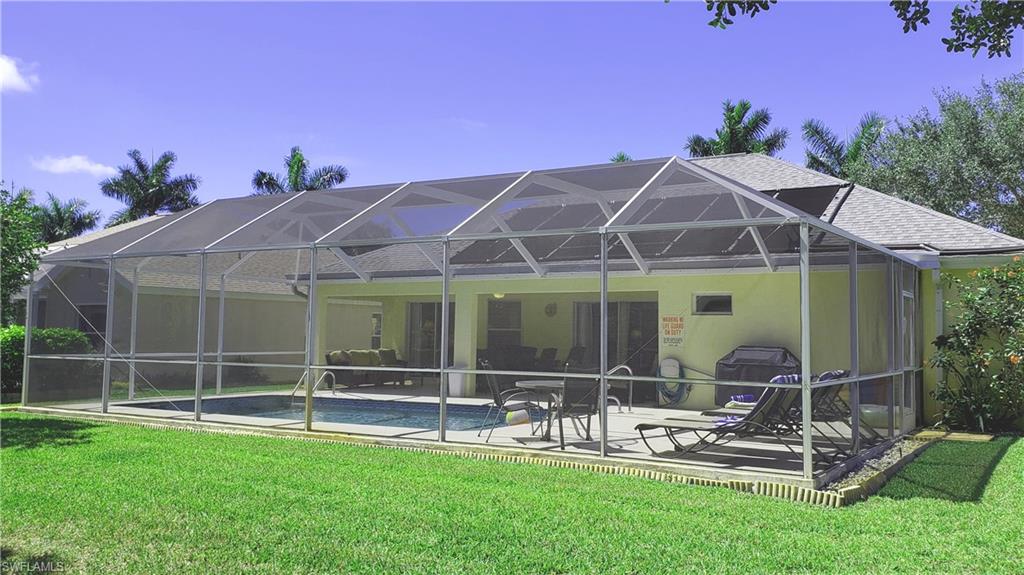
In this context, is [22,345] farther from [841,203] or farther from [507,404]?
[841,203]

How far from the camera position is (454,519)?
18.0 feet

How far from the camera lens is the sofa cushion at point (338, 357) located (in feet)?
46.1

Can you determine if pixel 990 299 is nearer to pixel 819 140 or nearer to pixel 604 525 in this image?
pixel 604 525

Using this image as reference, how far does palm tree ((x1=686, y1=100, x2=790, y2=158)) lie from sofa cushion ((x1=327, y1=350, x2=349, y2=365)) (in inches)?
827

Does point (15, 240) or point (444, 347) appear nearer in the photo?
point (444, 347)

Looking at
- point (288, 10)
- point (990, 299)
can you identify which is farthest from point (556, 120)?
point (990, 299)

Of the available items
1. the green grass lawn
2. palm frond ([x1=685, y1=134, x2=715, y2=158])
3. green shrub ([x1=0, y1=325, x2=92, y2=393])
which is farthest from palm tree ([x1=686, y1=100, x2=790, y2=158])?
the green grass lawn

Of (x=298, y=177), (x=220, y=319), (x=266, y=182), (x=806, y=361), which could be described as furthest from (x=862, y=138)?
(x=806, y=361)

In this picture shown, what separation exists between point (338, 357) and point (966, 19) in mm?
11758

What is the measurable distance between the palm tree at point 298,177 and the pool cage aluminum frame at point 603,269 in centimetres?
2226

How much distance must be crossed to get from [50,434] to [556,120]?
12124 mm

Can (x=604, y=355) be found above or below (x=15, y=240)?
below

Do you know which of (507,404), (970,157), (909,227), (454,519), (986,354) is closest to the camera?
(454,519)

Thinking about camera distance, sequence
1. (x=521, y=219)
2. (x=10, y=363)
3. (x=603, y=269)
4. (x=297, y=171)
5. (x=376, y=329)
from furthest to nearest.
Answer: (x=297, y=171), (x=10, y=363), (x=376, y=329), (x=521, y=219), (x=603, y=269)
